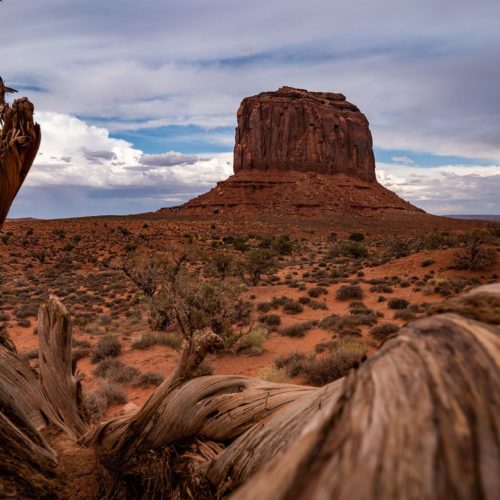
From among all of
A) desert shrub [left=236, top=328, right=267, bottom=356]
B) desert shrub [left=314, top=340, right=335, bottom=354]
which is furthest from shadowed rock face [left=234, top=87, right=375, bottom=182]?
desert shrub [left=314, top=340, right=335, bottom=354]

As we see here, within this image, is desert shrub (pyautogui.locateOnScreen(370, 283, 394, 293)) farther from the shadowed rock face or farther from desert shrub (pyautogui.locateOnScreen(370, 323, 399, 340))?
the shadowed rock face

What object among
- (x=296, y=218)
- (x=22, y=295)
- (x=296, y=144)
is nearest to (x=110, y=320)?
(x=22, y=295)

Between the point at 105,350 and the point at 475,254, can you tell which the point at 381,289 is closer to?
the point at 475,254

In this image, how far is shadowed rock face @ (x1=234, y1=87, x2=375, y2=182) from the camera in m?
88.8

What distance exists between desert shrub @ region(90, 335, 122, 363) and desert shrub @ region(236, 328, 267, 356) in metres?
3.19

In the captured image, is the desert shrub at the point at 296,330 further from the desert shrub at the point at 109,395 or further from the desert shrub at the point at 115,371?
the desert shrub at the point at 109,395

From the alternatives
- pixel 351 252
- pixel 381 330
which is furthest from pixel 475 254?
pixel 351 252

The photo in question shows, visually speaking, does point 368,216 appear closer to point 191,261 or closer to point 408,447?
point 191,261

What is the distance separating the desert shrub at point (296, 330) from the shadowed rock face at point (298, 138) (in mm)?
79294

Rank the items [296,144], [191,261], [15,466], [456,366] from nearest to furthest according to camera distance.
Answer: [456,366] < [15,466] < [191,261] < [296,144]

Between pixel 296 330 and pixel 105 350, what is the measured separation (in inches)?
199

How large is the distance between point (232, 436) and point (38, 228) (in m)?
52.9

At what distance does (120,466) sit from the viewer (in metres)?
2.57

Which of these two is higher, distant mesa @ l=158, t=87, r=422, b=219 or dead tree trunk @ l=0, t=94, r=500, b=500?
distant mesa @ l=158, t=87, r=422, b=219
